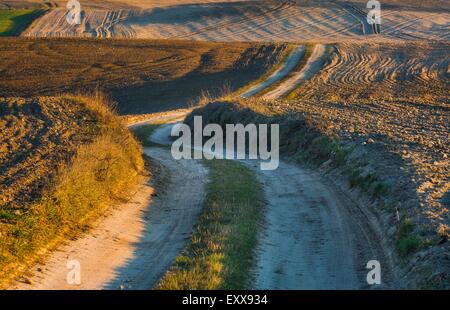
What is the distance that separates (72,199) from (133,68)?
180 feet

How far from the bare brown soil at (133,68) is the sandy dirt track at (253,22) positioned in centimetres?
1121

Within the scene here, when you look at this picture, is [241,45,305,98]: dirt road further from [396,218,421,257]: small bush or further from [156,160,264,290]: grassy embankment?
[396,218,421,257]: small bush

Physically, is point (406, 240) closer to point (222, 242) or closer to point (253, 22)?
point (222, 242)

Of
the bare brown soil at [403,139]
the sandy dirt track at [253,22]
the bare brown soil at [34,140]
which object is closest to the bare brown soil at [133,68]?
the bare brown soil at [403,139]

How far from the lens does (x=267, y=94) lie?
2287 inches

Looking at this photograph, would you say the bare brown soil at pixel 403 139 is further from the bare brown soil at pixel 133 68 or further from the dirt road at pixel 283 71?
the bare brown soil at pixel 133 68

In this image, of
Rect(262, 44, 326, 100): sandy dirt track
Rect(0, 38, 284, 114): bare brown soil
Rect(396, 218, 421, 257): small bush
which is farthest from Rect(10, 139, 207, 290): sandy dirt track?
Rect(0, 38, 284, 114): bare brown soil

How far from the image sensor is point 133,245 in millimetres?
14977

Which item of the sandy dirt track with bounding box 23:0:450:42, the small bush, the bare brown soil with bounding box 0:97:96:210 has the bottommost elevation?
the small bush

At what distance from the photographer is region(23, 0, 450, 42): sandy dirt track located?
92500mm

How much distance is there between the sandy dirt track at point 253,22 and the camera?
303 ft

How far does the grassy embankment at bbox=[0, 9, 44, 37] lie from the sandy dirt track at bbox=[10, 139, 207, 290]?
247 ft

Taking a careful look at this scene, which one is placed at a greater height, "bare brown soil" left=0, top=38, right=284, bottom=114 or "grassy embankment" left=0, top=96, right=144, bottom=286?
"bare brown soil" left=0, top=38, right=284, bottom=114

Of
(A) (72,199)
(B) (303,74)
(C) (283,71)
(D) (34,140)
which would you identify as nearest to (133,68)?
(C) (283,71)
